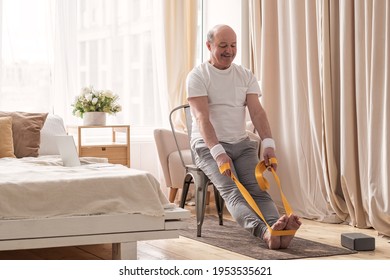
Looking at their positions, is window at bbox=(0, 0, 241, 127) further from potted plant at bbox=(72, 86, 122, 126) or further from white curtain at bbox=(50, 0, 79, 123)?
potted plant at bbox=(72, 86, 122, 126)

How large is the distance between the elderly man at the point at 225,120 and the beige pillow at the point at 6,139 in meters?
1.18

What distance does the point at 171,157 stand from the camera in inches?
211

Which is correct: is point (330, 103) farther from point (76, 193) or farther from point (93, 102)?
point (76, 193)

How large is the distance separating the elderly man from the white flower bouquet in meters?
1.56

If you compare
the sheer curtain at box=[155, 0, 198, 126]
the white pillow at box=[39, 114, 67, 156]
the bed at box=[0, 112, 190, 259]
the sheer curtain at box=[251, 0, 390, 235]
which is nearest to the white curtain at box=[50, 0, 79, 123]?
the sheer curtain at box=[155, 0, 198, 126]

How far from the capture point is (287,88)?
204 inches

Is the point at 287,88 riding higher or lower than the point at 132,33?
lower

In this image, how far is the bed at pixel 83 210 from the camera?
321 centimetres

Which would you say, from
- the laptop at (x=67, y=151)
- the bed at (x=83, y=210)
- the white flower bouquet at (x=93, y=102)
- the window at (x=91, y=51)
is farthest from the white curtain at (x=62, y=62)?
the bed at (x=83, y=210)

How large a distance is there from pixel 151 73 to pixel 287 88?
1.66 m

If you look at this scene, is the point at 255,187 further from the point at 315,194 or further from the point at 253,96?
the point at 315,194

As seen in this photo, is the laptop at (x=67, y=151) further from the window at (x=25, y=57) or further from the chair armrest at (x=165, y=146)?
the window at (x=25, y=57)

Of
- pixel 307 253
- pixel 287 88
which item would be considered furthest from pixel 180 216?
pixel 287 88

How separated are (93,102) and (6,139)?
116 centimetres
